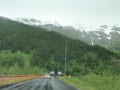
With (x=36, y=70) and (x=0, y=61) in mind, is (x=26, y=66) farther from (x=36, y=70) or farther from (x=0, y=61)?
(x=0, y=61)

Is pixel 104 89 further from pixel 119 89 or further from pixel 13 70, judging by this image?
pixel 13 70

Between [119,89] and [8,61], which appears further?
[8,61]

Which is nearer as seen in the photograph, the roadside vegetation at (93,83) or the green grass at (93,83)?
the roadside vegetation at (93,83)

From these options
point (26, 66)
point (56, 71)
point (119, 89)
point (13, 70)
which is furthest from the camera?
point (56, 71)

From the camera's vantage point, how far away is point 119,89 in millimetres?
76812

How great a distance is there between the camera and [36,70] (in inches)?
7254

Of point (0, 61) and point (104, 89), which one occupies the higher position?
point (0, 61)

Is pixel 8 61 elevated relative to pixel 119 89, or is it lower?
elevated

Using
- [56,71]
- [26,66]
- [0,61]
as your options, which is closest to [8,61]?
[0,61]

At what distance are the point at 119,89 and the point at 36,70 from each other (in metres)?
113

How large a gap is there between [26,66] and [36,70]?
27.8ft

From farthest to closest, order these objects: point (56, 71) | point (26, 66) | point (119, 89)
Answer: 1. point (56, 71)
2. point (26, 66)
3. point (119, 89)

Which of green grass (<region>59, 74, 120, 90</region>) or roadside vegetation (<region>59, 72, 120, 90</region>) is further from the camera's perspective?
green grass (<region>59, 74, 120, 90</region>)

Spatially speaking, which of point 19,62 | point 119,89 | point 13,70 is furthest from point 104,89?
point 19,62
